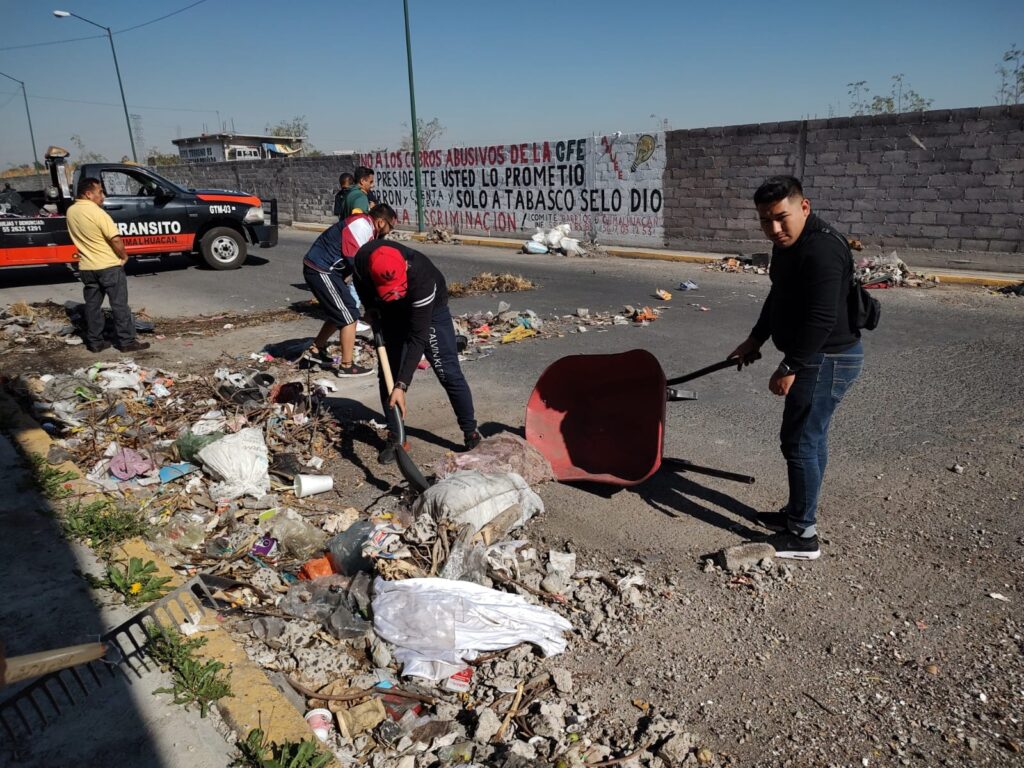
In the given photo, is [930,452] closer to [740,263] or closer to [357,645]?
[357,645]

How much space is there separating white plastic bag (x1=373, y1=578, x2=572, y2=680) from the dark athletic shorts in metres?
4.05

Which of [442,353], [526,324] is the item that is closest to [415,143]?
[526,324]

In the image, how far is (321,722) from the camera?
7.96 ft

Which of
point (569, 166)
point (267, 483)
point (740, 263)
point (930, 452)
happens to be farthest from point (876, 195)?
point (267, 483)

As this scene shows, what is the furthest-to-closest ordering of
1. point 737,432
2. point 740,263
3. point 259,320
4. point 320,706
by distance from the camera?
point 740,263, point 259,320, point 737,432, point 320,706

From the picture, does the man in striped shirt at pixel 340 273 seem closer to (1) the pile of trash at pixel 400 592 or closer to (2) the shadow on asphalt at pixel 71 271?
(1) the pile of trash at pixel 400 592

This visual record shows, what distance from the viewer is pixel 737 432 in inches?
196

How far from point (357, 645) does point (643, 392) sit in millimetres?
2465

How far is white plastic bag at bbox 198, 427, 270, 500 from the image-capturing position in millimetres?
4219

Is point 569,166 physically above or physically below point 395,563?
above

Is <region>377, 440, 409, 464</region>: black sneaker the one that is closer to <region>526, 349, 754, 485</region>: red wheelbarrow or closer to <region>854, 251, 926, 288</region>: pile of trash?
<region>526, 349, 754, 485</region>: red wheelbarrow

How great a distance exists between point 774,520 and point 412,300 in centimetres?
244

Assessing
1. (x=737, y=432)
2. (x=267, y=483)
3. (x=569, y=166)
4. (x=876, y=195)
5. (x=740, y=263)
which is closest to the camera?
(x=267, y=483)

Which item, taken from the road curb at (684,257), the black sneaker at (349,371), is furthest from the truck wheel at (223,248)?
the black sneaker at (349,371)
